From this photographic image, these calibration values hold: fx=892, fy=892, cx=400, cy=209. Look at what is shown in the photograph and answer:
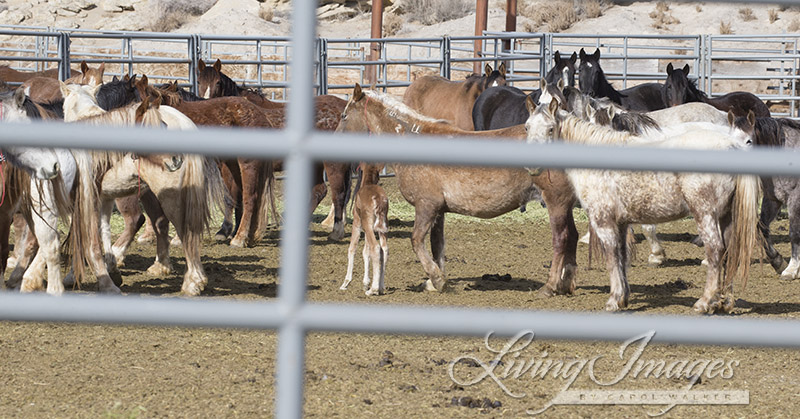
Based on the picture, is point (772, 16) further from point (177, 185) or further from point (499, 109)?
point (177, 185)

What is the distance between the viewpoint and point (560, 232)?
6816 millimetres

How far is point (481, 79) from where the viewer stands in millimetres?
11555

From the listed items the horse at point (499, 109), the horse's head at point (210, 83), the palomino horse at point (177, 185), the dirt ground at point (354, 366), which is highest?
the horse's head at point (210, 83)

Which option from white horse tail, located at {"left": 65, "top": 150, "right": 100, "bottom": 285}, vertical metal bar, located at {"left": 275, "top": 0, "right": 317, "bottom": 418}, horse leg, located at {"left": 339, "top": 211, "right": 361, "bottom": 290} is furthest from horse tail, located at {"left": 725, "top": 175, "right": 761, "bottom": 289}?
vertical metal bar, located at {"left": 275, "top": 0, "right": 317, "bottom": 418}

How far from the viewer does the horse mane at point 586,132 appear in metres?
6.23

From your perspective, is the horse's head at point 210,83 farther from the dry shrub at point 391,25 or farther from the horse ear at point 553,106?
the dry shrub at point 391,25

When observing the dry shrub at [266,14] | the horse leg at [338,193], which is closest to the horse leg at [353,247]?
the horse leg at [338,193]

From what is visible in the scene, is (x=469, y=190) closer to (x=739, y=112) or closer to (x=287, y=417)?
(x=739, y=112)

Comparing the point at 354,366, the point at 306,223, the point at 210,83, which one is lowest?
the point at 354,366

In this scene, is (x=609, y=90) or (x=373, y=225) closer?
(x=373, y=225)

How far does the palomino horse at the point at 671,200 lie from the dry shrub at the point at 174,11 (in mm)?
31775

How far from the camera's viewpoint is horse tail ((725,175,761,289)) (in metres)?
5.78

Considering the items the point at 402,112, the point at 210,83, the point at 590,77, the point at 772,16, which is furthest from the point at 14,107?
the point at 772,16

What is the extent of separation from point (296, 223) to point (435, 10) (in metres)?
34.5
